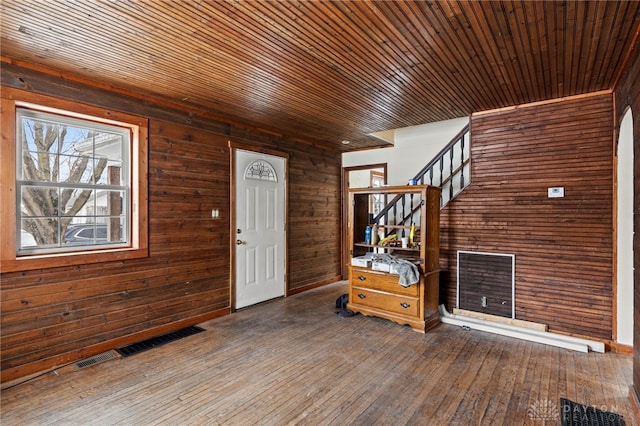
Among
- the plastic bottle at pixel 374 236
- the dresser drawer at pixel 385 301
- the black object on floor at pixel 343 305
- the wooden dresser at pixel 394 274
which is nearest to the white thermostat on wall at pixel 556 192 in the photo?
the wooden dresser at pixel 394 274

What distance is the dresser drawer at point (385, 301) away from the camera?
3894 millimetres

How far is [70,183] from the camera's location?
10.1ft

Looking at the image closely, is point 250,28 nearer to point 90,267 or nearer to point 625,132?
point 90,267

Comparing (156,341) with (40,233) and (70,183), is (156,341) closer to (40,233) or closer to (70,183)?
(40,233)

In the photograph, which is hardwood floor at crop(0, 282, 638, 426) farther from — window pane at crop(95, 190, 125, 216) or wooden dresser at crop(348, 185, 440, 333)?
window pane at crop(95, 190, 125, 216)

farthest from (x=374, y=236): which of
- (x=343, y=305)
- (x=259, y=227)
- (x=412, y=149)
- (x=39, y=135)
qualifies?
(x=39, y=135)

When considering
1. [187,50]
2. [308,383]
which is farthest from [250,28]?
[308,383]

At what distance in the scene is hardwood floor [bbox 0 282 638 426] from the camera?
2.28 m

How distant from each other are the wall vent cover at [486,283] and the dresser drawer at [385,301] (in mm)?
796

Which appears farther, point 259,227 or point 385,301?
point 259,227

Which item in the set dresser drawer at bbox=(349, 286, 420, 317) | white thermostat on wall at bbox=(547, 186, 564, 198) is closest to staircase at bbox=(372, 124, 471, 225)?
white thermostat on wall at bbox=(547, 186, 564, 198)

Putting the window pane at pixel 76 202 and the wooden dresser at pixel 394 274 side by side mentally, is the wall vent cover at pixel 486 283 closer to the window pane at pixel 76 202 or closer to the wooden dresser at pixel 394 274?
the wooden dresser at pixel 394 274

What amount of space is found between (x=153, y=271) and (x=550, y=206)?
4448 millimetres

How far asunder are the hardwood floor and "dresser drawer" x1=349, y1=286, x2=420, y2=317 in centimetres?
29
